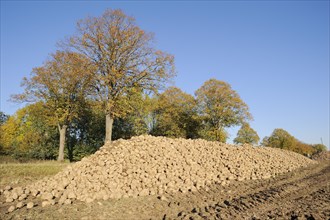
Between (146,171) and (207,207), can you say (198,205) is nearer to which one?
(207,207)

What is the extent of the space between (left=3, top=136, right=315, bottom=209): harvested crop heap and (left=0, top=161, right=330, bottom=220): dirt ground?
Answer: 48 cm

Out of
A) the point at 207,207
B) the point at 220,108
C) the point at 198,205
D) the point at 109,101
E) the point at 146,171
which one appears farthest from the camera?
the point at 220,108

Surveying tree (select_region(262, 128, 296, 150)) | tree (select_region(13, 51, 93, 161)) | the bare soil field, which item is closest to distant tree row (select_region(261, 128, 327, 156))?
tree (select_region(262, 128, 296, 150))

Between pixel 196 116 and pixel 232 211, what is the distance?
33290 millimetres

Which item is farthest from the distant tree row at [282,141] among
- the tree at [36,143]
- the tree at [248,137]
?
the tree at [36,143]

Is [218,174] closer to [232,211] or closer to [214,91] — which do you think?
[232,211]

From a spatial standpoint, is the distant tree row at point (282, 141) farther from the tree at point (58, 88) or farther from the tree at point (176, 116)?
the tree at point (58, 88)

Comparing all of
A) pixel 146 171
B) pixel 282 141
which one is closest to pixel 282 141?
pixel 282 141

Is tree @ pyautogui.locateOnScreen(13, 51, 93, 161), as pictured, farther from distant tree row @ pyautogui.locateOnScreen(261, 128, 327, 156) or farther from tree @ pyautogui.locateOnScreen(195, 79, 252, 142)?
distant tree row @ pyautogui.locateOnScreen(261, 128, 327, 156)

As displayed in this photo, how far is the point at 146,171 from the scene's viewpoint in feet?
32.8

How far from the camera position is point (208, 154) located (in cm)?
1309

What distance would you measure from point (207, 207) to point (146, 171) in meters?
2.96

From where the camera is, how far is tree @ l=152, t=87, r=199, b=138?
4059 cm

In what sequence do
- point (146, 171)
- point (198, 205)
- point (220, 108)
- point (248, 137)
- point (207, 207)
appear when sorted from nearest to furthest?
point (207, 207)
point (198, 205)
point (146, 171)
point (220, 108)
point (248, 137)
